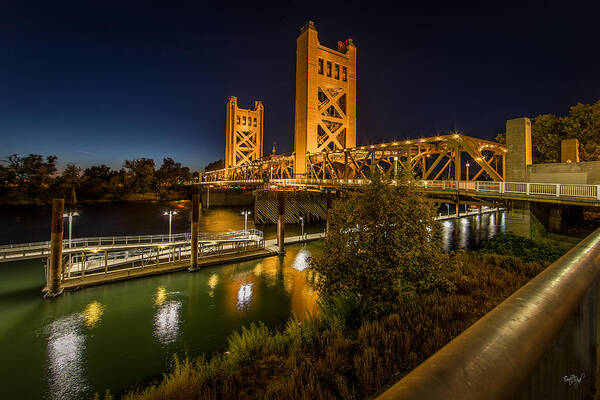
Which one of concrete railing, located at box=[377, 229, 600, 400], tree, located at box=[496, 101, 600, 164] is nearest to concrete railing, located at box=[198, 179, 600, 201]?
concrete railing, located at box=[377, 229, 600, 400]

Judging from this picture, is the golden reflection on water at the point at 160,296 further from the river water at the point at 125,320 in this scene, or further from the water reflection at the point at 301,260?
the water reflection at the point at 301,260

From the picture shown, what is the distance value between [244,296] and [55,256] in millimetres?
8288

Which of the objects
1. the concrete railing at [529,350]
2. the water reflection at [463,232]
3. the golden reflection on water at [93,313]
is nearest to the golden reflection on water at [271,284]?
the golden reflection on water at [93,313]

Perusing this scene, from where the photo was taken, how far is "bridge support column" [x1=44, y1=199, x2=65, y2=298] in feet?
40.5

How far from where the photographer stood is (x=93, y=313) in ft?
37.1

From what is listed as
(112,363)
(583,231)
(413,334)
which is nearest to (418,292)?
(413,334)

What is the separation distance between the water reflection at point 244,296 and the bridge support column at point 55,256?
303 inches

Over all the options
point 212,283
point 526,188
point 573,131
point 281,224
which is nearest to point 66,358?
point 212,283

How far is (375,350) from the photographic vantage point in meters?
4.18

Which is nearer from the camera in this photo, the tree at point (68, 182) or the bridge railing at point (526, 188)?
the bridge railing at point (526, 188)

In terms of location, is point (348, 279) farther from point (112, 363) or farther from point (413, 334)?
point (112, 363)

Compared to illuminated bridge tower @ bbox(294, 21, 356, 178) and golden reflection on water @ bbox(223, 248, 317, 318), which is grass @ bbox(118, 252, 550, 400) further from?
illuminated bridge tower @ bbox(294, 21, 356, 178)

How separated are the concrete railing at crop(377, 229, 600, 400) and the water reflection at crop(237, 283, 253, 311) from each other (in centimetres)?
1227

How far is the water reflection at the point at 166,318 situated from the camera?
1005 centimetres
